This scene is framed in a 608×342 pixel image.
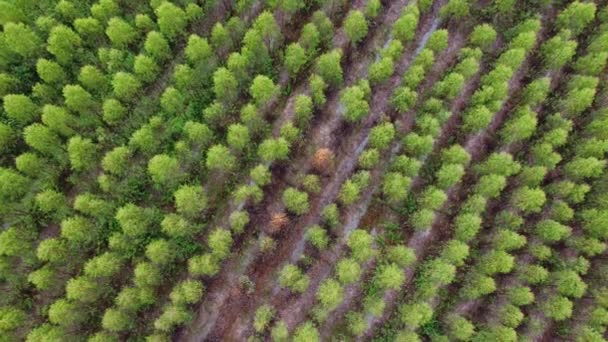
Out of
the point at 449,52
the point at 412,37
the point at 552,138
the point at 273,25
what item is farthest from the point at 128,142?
the point at 552,138

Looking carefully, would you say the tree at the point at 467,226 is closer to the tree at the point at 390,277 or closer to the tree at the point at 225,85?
the tree at the point at 390,277

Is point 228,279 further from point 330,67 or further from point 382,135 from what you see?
point 330,67

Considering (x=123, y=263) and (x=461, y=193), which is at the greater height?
(x=461, y=193)

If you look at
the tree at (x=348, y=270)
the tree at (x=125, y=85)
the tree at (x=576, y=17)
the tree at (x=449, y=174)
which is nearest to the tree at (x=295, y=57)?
the tree at (x=125, y=85)

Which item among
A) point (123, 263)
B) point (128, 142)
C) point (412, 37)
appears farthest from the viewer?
point (412, 37)

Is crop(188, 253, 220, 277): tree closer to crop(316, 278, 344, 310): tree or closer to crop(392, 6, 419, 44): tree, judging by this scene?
crop(316, 278, 344, 310): tree

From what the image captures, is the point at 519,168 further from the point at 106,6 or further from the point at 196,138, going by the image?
the point at 106,6
